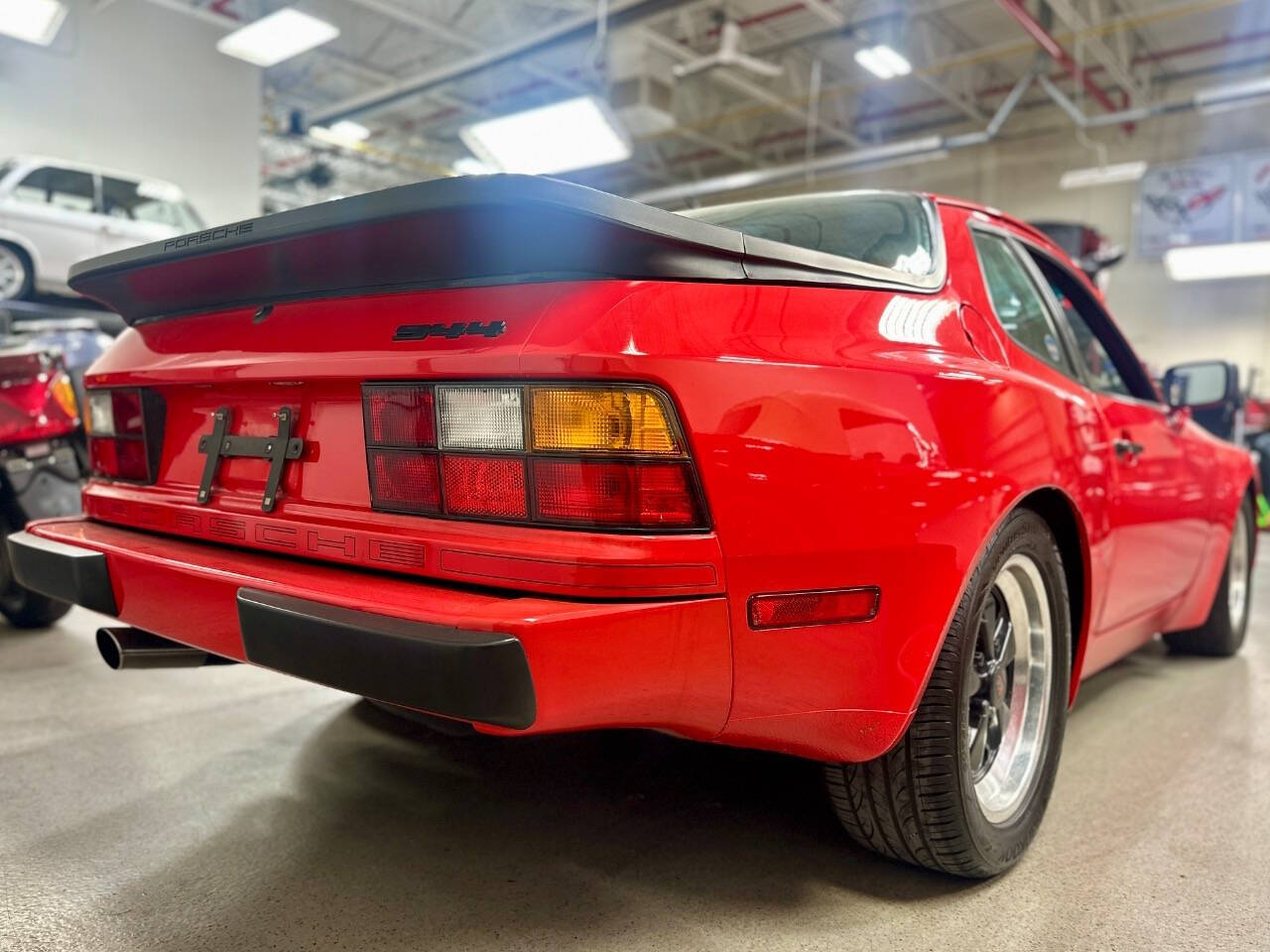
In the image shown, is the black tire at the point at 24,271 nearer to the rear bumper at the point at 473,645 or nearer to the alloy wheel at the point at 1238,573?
the rear bumper at the point at 473,645

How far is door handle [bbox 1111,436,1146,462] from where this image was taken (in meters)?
2.14

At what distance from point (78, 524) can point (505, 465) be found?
1115 millimetres

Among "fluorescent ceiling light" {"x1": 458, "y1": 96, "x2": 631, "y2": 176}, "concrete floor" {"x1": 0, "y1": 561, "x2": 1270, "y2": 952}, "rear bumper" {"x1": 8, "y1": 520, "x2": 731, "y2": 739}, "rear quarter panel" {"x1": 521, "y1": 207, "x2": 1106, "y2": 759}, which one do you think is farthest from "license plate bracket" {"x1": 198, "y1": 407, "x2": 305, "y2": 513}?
"fluorescent ceiling light" {"x1": 458, "y1": 96, "x2": 631, "y2": 176}

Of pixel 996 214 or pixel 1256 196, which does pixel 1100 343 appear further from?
pixel 1256 196

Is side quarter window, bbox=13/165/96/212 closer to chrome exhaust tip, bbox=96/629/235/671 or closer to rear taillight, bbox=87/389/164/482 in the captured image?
rear taillight, bbox=87/389/164/482

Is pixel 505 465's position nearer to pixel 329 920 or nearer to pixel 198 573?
pixel 198 573

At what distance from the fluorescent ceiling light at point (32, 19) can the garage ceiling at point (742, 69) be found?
4.46 feet

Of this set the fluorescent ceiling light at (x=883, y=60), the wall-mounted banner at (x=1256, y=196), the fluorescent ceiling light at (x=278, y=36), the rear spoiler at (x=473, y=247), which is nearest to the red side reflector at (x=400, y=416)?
the rear spoiler at (x=473, y=247)

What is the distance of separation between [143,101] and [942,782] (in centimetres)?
1006

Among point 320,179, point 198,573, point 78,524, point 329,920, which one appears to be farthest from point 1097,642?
point 320,179

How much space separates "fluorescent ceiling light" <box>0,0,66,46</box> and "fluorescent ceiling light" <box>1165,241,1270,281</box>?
12.1 meters

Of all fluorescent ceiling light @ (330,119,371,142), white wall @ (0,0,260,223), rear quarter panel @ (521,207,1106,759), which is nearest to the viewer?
rear quarter panel @ (521,207,1106,759)

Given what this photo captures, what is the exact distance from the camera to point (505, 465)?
1.26 meters

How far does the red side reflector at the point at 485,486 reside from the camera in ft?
4.12
